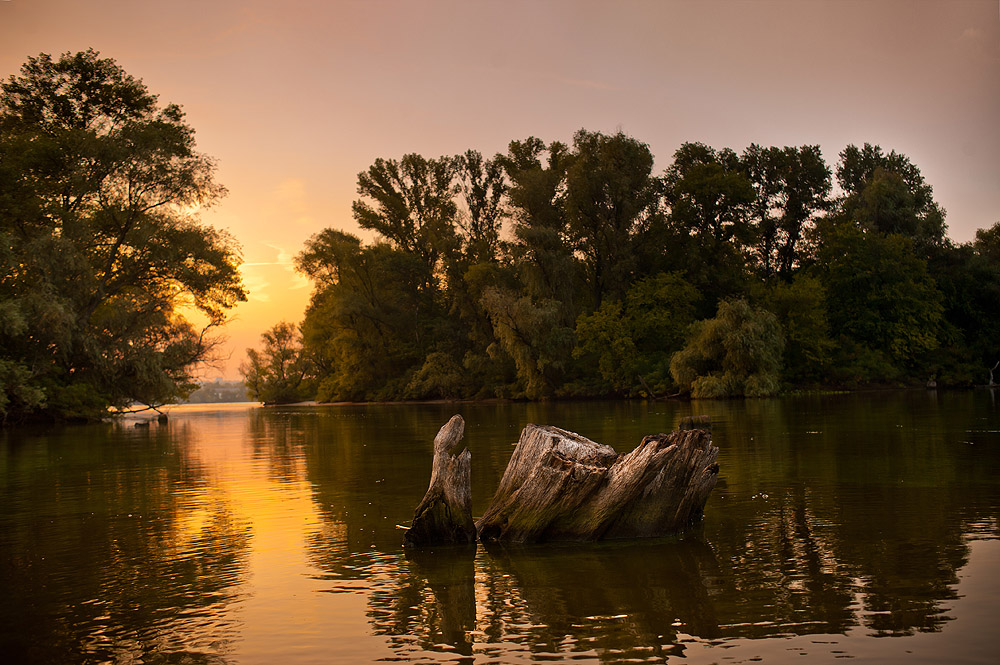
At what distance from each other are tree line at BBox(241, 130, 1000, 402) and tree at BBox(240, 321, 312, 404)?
22551 millimetres

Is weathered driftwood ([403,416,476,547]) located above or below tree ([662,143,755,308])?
below

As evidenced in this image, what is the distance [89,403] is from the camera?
1908 inches

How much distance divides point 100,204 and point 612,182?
39956mm

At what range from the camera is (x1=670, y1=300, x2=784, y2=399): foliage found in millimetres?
54781

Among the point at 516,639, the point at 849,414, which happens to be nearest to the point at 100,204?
the point at 849,414

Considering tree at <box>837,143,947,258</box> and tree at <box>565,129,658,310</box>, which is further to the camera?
tree at <box>837,143,947,258</box>

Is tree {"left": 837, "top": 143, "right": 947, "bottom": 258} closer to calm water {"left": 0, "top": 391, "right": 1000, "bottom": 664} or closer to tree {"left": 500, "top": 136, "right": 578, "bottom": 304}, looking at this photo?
tree {"left": 500, "top": 136, "right": 578, "bottom": 304}

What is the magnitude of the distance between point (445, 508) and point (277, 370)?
10124cm

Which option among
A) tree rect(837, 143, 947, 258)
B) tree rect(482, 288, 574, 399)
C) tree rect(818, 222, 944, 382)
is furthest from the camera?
tree rect(837, 143, 947, 258)

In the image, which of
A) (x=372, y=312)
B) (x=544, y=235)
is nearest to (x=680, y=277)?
(x=544, y=235)

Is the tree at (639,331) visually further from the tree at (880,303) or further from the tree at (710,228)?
the tree at (880,303)

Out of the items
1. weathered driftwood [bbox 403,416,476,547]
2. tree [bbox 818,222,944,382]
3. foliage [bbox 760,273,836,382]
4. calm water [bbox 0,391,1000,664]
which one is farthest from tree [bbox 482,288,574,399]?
weathered driftwood [bbox 403,416,476,547]

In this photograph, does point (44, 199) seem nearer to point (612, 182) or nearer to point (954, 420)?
point (612, 182)

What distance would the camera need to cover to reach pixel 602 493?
10.1 meters
